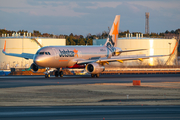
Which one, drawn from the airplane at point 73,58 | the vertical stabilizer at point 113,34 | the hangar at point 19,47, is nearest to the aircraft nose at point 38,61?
the airplane at point 73,58

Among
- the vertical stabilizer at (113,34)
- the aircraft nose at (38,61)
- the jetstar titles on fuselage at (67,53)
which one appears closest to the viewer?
the aircraft nose at (38,61)

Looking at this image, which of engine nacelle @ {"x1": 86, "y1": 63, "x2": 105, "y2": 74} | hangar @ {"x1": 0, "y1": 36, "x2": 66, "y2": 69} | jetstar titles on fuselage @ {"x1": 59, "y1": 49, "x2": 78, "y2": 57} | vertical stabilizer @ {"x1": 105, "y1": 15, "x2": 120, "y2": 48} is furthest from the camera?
hangar @ {"x1": 0, "y1": 36, "x2": 66, "y2": 69}

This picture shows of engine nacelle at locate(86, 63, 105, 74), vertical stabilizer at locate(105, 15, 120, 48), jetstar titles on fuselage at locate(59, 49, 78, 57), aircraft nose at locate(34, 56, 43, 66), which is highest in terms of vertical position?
vertical stabilizer at locate(105, 15, 120, 48)

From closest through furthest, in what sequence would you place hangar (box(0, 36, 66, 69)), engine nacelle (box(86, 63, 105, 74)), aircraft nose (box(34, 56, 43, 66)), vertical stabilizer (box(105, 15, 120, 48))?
aircraft nose (box(34, 56, 43, 66)) → engine nacelle (box(86, 63, 105, 74)) → vertical stabilizer (box(105, 15, 120, 48)) → hangar (box(0, 36, 66, 69))

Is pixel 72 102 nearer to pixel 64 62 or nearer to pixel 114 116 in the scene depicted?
pixel 114 116

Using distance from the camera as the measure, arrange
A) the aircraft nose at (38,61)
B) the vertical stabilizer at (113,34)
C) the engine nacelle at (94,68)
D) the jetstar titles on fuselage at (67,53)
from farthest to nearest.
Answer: the vertical stabilizer at (113,34) < the jetstar titles on fuselage at (67,53) < the engine nacelle at (94,68) < the aircraft nose at (38,61)

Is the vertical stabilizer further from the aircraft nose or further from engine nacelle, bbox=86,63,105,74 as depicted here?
the aircraft nose

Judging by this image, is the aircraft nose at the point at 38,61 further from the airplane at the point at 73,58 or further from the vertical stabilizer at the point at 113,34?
the vertical stabilizer at the point at 113,34

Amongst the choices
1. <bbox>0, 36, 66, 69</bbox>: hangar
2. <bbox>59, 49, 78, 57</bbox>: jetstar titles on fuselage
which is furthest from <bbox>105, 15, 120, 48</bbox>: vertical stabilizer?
<bbox>0, 36, 66, 69</bbox>: hangar

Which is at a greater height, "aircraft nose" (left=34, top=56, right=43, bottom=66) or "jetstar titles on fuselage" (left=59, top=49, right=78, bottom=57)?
"jetstar titles on fuselage" (left=59, top=49, right=78, bottom=57)

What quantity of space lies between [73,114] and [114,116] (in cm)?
197

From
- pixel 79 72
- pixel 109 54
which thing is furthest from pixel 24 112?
pixel 79 72

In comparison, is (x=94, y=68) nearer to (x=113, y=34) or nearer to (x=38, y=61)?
(x=38, y=61)

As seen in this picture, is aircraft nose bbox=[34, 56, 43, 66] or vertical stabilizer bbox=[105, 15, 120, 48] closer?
aircraft nose bbox=[34, 56, 43, 66]
